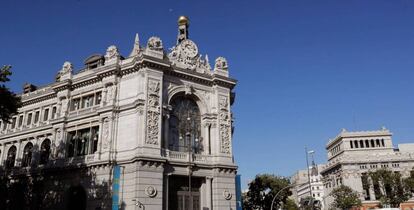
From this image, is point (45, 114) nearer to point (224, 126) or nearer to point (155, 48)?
point (155, 48)

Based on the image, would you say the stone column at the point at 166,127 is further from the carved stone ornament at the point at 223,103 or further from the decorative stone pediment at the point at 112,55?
the decorative stone pediment at the point at 112,55

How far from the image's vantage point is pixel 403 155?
257 feet

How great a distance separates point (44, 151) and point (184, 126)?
55.7 feet

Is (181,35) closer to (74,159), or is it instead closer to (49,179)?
(74,159)

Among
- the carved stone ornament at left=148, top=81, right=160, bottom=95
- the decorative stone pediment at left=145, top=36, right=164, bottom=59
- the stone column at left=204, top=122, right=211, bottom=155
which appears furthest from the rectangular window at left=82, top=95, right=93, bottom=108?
the stone column at left=204, top=122, right=211, bottom=155

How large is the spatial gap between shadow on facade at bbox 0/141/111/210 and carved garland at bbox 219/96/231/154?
12077 mm

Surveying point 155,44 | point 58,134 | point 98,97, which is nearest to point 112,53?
point 98,97

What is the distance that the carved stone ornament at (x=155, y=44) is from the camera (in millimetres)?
35812

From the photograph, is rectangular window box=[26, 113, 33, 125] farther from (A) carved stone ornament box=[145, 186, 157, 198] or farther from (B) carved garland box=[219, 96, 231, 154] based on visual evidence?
(B) carved garland box=[219, 96, 231, 154]

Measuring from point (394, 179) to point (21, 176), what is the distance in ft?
172

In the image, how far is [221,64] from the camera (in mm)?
41375

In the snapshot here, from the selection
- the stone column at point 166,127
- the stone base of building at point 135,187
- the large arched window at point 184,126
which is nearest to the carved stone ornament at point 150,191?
the stone base of building at point 135,187

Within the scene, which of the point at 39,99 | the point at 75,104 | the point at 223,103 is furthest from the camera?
the point at 39,99

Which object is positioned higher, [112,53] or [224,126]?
[112,53]
